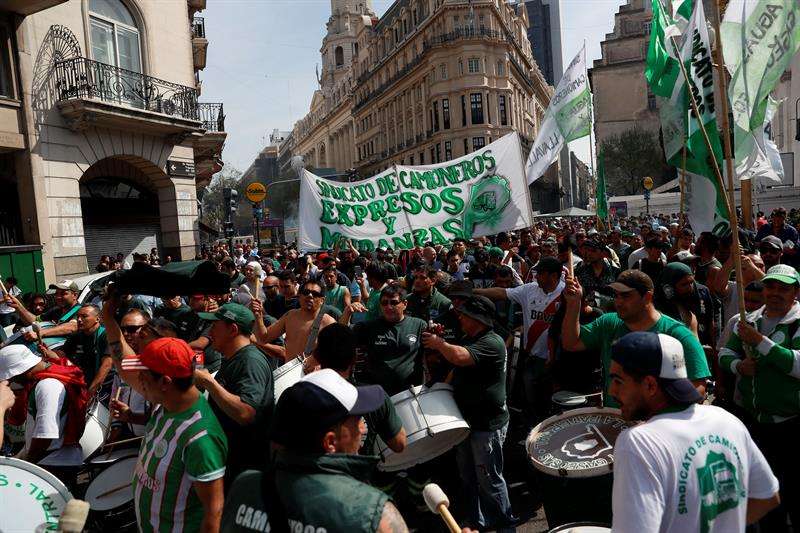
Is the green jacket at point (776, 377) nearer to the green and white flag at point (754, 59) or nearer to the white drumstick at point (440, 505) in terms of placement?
the green and white flag at point (754, 59)

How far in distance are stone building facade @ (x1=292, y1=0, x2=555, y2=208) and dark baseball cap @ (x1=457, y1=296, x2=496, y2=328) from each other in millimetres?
61928

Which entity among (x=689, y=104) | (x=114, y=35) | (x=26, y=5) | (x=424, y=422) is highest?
(x=114, y=35)

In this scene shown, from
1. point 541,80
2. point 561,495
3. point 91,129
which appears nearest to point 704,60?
point 561,495

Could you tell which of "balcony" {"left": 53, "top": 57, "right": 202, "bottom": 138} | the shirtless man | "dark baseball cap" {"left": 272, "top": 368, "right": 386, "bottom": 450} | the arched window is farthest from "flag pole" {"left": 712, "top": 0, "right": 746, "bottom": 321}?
the arched window

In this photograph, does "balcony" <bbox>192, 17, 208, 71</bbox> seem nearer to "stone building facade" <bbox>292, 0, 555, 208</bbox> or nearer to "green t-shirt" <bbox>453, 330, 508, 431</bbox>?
"green t-shirt" <bbox>453, 330, 508, 431</bbox>

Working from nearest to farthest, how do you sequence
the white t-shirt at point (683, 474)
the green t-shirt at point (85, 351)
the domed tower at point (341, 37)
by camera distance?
the white t-shirt at point (683, 474)
the green t-shirt at point (85, 351)
the domed tower at point (341, 37)

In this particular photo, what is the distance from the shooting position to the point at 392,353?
4.91m

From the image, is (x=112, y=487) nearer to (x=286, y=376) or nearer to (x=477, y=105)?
(x=286, y=376)

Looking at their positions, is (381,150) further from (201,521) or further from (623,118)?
(201,521)

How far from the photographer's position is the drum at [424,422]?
392cm

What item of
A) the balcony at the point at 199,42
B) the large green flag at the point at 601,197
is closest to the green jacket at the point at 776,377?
the large green flag at the point at 601,197

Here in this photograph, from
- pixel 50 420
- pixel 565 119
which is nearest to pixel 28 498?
pixel 50 420

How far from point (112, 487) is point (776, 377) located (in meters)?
4.54

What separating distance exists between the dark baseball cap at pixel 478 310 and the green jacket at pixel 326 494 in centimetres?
226
